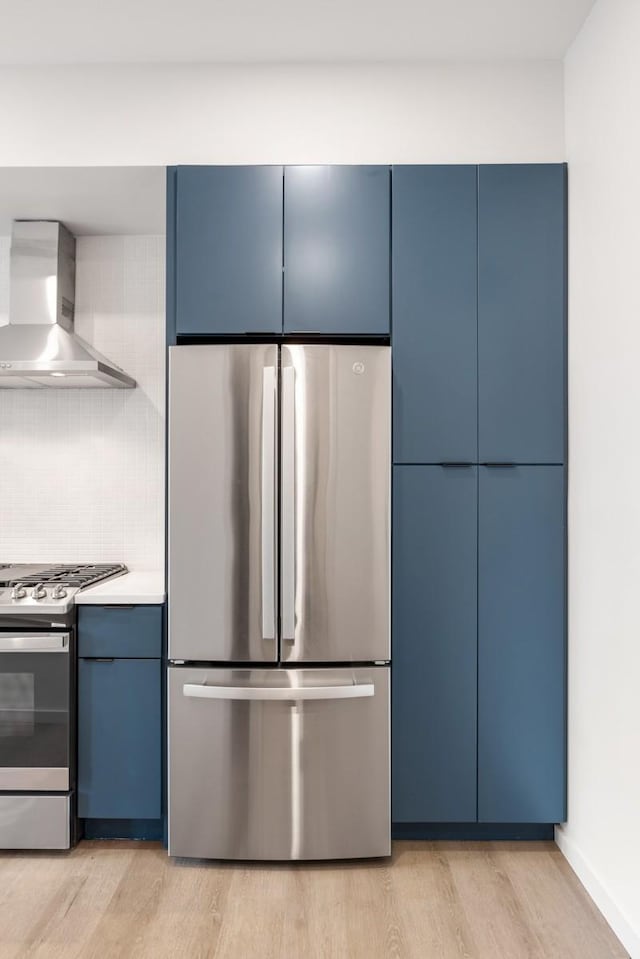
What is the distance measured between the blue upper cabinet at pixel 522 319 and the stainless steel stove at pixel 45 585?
157cm

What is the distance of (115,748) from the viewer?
2.75 metres

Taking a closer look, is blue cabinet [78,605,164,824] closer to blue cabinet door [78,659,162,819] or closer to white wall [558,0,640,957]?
blue cabinet door [78,659,162,819]

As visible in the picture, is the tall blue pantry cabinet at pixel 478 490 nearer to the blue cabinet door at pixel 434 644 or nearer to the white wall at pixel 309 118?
the blue cabinet door at pixel 434 644

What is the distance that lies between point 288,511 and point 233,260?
0.93 meters

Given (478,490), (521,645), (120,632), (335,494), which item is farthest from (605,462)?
(120,632)

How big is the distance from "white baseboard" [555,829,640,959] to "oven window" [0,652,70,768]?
5.83ft

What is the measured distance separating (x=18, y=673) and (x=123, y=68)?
2241 mm

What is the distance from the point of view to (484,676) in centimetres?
276

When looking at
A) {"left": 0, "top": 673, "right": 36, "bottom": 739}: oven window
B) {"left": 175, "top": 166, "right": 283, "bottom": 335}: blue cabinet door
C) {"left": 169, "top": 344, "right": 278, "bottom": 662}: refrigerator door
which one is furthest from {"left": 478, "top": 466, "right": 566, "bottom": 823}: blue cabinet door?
{"left": 0, "top": 673, "right": 36, "bottom": 739}: oven window

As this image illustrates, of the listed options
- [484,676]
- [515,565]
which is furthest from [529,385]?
[484,676]

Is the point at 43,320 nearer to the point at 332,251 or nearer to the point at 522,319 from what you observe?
the point at 332,251

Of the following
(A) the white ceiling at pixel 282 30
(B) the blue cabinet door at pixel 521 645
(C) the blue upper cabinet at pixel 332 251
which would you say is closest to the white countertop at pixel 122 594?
(C) the blue upper cabinet at pixel 332 251

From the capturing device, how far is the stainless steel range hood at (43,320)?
3049mm

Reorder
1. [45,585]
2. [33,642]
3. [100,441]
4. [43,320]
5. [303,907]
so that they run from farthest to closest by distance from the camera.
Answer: [100,441] → [43,320] → [45,585] → [33,642] → [303,907]
